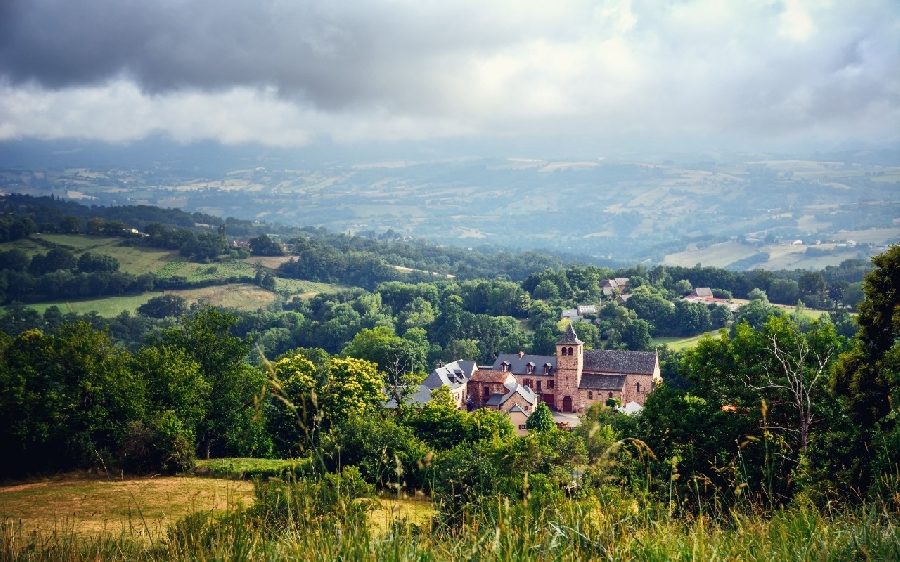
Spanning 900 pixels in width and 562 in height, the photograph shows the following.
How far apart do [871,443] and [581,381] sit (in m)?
48.2

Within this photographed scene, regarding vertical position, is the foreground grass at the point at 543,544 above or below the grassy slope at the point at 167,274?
above

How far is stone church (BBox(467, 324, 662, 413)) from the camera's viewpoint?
6159 cm

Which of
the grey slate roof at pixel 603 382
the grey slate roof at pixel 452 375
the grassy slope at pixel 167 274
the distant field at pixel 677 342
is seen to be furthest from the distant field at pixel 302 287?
the grey slate roof at pixel 603 382

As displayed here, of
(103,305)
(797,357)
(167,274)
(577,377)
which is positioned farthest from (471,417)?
(167,274)

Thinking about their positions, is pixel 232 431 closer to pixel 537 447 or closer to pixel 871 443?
pixel 537 447

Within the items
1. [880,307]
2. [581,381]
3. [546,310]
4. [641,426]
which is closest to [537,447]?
[641,426]

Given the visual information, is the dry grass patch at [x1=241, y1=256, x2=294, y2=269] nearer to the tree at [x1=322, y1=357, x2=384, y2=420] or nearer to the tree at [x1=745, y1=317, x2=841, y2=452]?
the tree at [x1=322, y1=357, x2=384, y2=420]

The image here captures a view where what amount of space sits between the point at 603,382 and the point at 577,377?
2115 millimetres

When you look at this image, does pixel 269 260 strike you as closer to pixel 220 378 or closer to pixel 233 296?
pixel 233 296

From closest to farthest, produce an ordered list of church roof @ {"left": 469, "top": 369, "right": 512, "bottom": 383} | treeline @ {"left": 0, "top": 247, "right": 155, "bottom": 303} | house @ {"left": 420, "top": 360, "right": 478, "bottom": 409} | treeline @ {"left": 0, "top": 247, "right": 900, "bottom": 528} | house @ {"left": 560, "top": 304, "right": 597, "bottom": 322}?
treeline @ {"left": 0, "top": 247, "right": 900, "bottom": 528}, house @ {"left": 420, "top": 360, "right": 478, "bottom": 409}, church roof @ {"left": 469, "top": 369, "right": 512, "bottom": 383}, house @ {"left": 560, "top": 304, "right": 597, "bottom": 322}, treeline @ {"left": 0, "top": 247, "right": 155, "bottom": 303}

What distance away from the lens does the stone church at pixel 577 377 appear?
61.6 meters

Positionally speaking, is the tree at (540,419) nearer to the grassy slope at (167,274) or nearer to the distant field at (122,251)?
the grassy slope at (167,274)

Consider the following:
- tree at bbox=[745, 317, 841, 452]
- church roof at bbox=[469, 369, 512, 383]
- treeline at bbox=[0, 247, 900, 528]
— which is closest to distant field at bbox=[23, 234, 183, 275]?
church roof at bbox=[469, 369, 512, 383]

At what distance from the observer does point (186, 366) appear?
34.4 metres
